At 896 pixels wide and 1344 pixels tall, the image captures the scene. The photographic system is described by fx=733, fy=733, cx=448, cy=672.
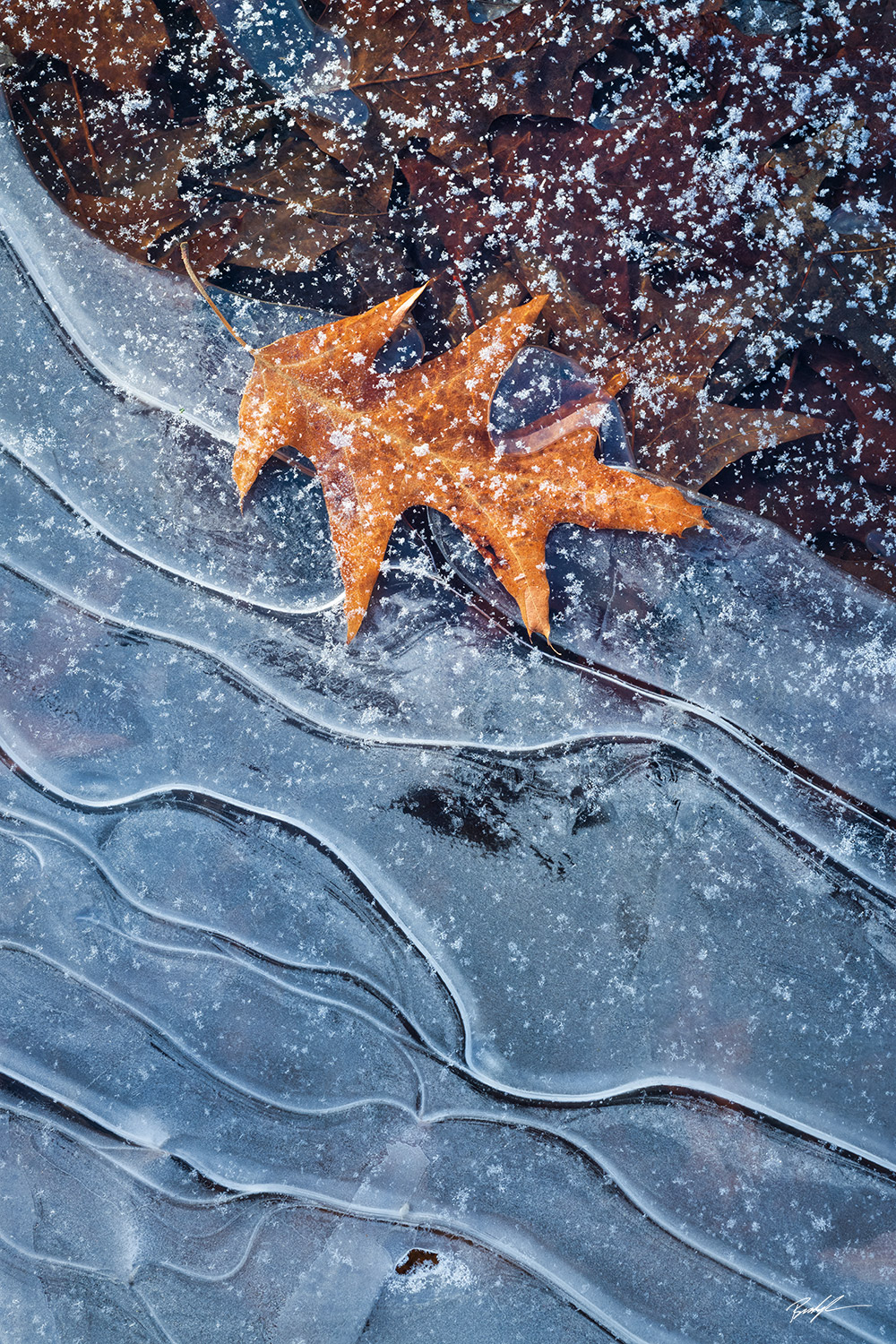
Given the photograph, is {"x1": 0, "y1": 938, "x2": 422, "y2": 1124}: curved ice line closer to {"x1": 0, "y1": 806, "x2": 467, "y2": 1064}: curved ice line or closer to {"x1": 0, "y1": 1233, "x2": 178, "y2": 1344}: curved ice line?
{"x1": 0, "y1": 806, "x2": 467, "y2": 1064}: curved ice line

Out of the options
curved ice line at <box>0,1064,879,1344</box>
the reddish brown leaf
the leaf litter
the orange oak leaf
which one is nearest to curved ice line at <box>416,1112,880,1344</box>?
curved ice line at <box>0,1064,879,1344</box>

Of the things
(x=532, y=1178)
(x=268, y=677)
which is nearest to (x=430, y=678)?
(x=268, y=677)

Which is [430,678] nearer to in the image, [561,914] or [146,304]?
[561,914]

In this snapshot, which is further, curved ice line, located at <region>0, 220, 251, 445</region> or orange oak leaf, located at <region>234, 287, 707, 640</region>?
curved ice line, located at <region>0, 220, 251, 445</region>

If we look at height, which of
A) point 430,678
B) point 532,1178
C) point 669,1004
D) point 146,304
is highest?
point 146,304
